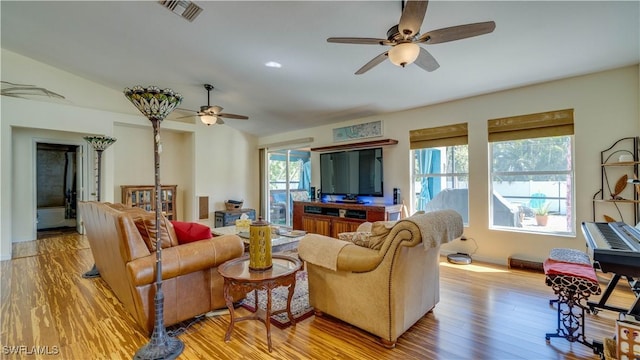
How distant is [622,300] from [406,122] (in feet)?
11.0

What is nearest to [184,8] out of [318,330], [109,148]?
[318,330]

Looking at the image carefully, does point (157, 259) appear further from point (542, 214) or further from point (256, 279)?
point (542, 214)

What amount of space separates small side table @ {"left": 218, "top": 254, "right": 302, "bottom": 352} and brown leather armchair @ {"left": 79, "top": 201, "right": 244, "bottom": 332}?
21 cm

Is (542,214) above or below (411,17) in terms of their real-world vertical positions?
below

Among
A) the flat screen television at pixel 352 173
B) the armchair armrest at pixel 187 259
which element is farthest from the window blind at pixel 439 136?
the armchair armrest at pixel 187 259

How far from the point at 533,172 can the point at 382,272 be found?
312cm

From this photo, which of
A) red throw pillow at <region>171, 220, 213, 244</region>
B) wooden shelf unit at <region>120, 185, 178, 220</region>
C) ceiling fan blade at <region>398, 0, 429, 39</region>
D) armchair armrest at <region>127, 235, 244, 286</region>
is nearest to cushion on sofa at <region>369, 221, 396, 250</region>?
armchair armrest at <region>127, 235, 244, 286</region>

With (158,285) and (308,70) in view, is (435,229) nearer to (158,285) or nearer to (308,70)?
(158,285)

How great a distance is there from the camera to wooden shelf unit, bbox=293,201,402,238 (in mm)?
4383

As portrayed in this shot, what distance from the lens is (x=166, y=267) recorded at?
2.08m

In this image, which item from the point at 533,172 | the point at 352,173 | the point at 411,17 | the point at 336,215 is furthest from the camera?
the point at 352,173

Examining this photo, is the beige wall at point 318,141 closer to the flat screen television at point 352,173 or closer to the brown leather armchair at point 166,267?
the flat screen television at point 352,173

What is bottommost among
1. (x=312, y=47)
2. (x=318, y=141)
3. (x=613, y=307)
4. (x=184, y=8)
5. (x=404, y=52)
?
(x=613, y=307)

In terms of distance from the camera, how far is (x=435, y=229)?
1.89m
